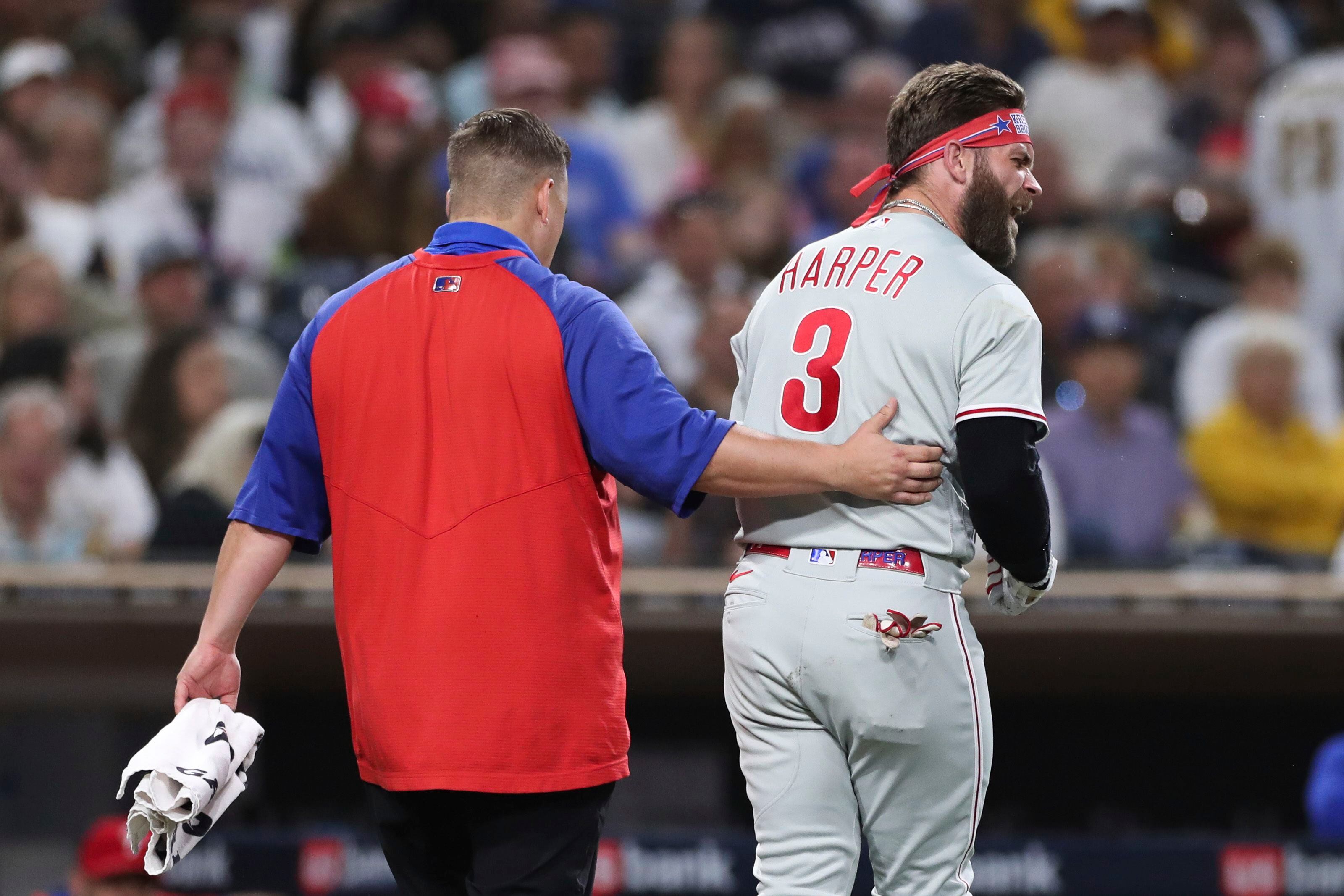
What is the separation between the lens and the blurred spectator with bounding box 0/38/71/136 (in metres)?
8.15

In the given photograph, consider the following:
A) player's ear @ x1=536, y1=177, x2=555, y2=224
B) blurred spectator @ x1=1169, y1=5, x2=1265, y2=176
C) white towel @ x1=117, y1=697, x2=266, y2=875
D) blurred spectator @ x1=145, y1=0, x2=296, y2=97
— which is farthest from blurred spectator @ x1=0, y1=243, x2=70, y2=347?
blurred spectator @ x1=1169, y1=5, x2=1265, y2=176

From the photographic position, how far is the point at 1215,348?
6.49 meters

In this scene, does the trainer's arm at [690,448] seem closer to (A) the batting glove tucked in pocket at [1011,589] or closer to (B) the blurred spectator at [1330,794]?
(A) the batting glove tucked in pocket at [1011,589]

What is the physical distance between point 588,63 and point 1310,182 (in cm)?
351

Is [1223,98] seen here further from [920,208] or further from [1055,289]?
[920,208]

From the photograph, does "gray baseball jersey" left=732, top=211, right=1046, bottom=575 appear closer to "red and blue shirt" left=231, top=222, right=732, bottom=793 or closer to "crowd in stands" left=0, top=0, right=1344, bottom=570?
"red and blue shirt" left=231, top=222, right=732, bottom=793

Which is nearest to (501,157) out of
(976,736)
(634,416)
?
(634,416)

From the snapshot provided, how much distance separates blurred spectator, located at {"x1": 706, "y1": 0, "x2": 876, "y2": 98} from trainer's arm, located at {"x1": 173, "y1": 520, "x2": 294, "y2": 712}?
6533mm

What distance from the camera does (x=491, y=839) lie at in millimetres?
2697

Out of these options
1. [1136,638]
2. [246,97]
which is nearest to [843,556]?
[1136,638]

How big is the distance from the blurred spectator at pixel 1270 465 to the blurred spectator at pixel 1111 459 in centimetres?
18

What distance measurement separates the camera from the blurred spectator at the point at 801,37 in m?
9.02

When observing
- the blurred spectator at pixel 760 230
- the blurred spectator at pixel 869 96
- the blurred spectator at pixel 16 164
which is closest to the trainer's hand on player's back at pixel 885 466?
the blurred spectator at pixel 760 230

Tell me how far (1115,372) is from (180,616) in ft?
10.6
